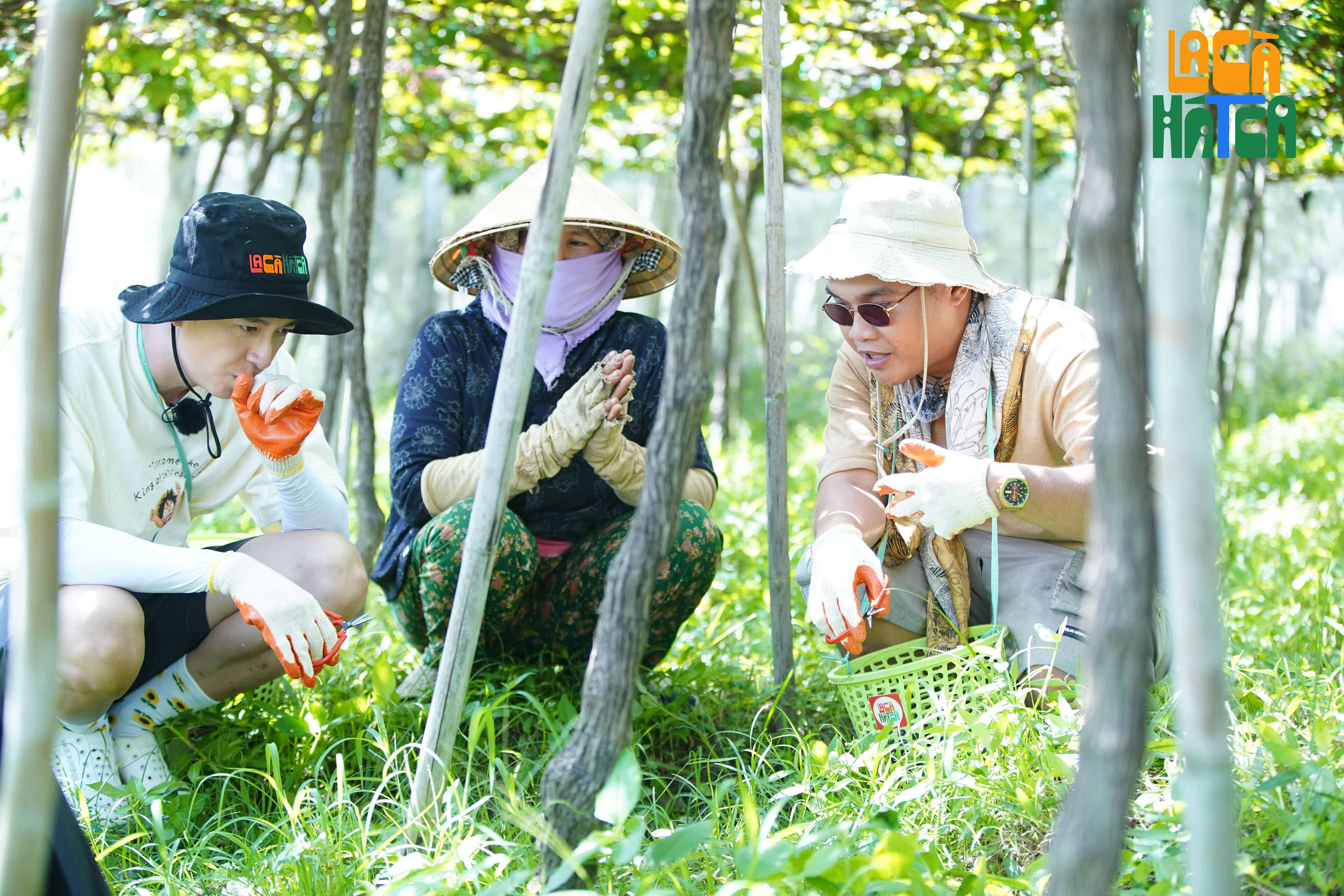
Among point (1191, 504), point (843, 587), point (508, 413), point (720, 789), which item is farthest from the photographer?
point (843, 587)

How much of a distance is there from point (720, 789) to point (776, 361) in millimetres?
799

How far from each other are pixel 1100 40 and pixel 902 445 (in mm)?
949

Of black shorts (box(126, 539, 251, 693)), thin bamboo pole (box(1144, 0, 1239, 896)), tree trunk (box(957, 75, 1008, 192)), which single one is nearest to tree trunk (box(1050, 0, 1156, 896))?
thin bamboo pole (box(1144, 0, 1239, 896))

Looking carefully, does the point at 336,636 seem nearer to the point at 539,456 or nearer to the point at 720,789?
the point at 539,456

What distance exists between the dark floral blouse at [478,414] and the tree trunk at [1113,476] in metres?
1.29

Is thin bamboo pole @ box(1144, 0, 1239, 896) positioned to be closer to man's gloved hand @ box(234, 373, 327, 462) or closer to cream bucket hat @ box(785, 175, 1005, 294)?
cream bucket hat @ box(785, 175, 1005, 294)

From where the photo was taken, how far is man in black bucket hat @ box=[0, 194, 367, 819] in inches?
67.1

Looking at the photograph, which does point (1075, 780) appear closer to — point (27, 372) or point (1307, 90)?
point (27, 372)

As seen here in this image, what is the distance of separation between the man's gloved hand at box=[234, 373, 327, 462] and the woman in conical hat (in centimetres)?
23

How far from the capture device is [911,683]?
1748 millimetres

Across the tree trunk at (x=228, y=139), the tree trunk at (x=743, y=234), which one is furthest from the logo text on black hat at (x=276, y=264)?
the tree trunk at (x=228, y=139)

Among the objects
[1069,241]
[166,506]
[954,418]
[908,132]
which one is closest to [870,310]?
[954,418]

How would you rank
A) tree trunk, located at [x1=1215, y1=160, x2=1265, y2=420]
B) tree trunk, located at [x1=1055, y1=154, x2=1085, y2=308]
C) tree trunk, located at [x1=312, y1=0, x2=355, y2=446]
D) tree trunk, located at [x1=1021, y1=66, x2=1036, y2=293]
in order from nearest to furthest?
tree trunk, located at [x1=312, y1=0, x2=355, y2=446]
tree trunk, located at [x1=1055, y1=154, x2=1085, y2=308]
tree trunk, located at [x1=1021, y1=66, x2=1036, y2=293]
tree trunk, located at [x1=1215, y1=160, x2=1265, y2=420]

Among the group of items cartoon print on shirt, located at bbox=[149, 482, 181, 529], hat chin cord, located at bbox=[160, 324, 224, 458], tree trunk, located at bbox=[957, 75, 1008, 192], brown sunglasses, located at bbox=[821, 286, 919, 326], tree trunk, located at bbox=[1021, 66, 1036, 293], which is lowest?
cartoon print on shirt, located at bbox=[149, 482, 181, 529]
